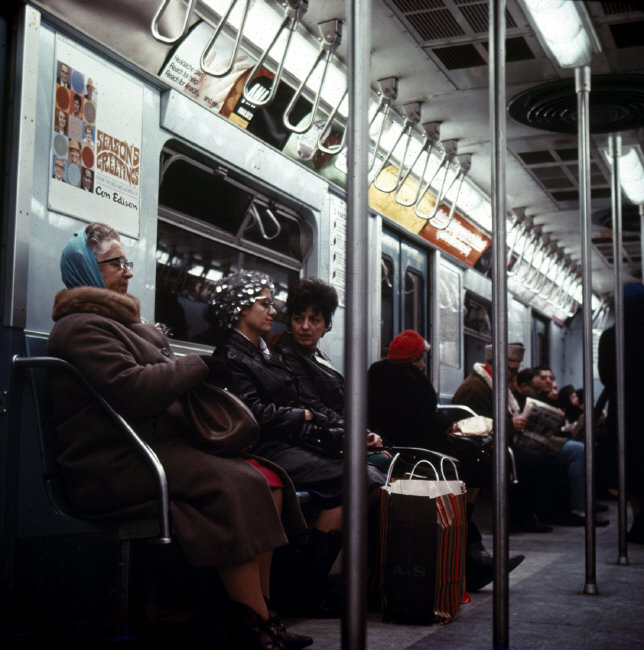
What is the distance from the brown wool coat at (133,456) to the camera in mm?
2641

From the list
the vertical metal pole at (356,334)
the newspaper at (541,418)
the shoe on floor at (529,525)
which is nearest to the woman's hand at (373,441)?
the vertical metal pole at (356,334)

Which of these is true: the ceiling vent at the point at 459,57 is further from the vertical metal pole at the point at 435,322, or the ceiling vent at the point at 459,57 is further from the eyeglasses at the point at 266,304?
the vertical metal pole at the point at 435,322

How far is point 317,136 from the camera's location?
5184mm

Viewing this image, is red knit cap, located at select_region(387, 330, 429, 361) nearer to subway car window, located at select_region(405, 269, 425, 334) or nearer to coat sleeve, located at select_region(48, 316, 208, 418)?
coat sleeve, located at select_region(48, 316, 208, 418)

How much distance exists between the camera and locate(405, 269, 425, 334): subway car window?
24.0 feet

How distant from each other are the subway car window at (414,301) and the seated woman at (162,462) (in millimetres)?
4580

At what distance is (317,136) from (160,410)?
9.30ft

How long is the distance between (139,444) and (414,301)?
5094 millimetres

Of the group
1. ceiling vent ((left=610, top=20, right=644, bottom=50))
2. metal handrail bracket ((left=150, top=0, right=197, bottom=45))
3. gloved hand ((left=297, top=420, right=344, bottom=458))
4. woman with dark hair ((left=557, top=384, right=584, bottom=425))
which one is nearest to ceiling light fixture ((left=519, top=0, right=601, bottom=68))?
ceiling vent ((left=610, top=20, right=644, bottom=50))

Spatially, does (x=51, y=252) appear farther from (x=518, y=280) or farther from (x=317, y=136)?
(x=518, y=280)

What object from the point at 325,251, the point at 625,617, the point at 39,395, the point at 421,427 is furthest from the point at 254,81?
the point at 625,617

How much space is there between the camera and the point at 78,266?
2.94 m

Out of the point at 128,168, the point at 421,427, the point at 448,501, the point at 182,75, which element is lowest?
the point at 448,501

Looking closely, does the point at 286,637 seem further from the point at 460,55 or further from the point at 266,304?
the point at 460,55
